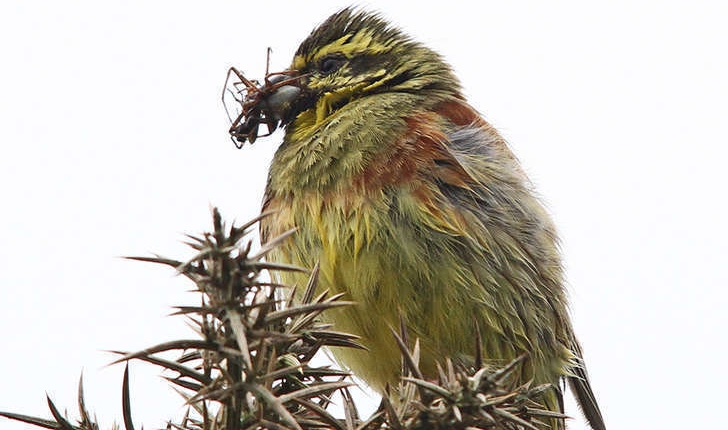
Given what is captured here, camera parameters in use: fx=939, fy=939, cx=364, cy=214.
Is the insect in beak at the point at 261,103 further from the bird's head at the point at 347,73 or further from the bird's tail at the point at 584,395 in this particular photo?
the bird's tail at the point at 584,395

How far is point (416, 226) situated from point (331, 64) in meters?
1.20

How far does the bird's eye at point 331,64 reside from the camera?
453 centimetres

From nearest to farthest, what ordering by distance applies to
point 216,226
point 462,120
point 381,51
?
point 216,226 → point 462,120 → point 381,51

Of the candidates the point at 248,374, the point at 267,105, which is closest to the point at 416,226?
the point at 267,105

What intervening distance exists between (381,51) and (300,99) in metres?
0.50

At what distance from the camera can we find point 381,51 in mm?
4629

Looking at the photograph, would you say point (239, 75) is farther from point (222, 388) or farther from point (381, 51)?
point (222, 388)

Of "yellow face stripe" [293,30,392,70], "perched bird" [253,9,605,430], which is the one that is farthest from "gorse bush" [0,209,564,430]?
"yellow face stripe" [293,30,392,70]

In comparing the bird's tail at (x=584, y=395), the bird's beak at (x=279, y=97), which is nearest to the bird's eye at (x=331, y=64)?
the bird's beak at (x=279, y=97)

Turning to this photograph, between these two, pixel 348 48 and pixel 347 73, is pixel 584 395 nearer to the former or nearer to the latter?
pixel 347 73

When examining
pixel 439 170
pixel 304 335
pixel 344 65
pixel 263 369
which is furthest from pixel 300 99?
pixel 263 369

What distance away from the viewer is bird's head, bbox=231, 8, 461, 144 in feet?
14.5

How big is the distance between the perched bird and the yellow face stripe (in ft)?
0.47

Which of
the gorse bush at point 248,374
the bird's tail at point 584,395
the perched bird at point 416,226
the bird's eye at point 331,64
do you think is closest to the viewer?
the gorse bush at point 248,374
